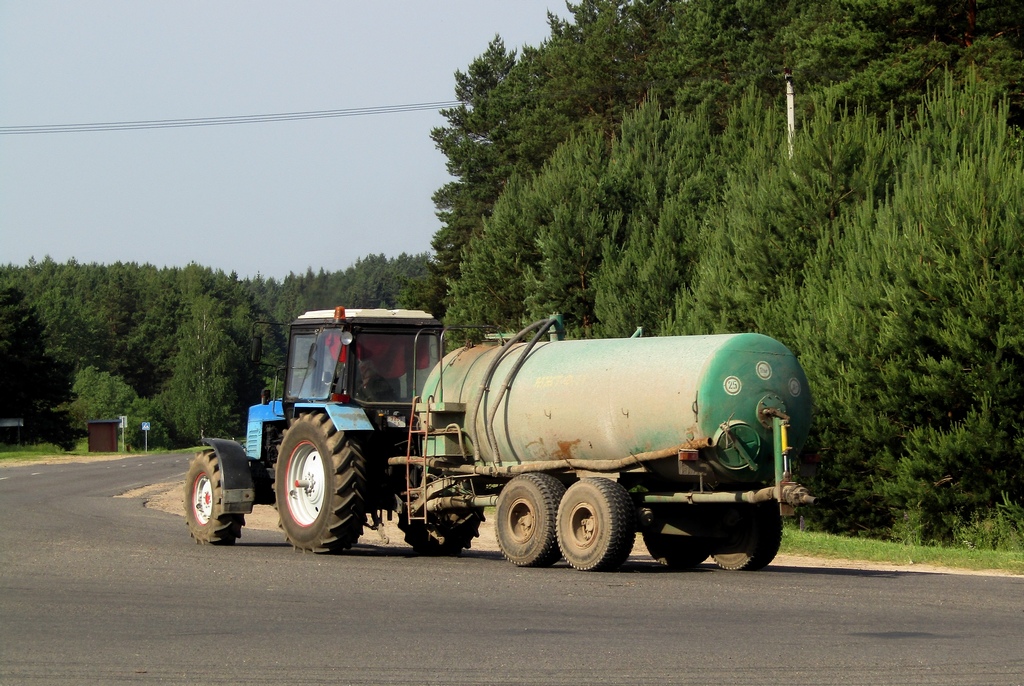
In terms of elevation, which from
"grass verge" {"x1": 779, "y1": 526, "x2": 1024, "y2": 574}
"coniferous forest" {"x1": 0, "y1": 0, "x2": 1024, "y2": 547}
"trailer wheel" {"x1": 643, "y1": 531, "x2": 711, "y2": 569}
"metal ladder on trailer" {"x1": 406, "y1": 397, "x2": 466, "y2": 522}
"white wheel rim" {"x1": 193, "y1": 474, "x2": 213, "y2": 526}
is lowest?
"grass verge" {"x1": 779, "y1": 526, "x2": 1024, "y2": 574}

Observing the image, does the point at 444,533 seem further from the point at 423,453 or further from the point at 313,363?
the point at 313,363

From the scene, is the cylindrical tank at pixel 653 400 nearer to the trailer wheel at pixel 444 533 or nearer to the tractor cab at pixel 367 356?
the trailer wheel at pixel 444 533

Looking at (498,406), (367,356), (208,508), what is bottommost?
(208,508)

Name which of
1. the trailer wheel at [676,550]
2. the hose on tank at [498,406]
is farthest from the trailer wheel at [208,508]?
the trailer wheel at [676,550]

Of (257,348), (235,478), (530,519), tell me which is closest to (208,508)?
(235,478)

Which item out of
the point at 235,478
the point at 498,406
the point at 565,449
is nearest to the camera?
the point at 565,449

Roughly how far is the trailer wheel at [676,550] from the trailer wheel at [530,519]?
1.47 m

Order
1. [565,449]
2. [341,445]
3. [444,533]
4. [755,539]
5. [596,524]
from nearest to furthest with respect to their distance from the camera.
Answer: [596,524]
[755,539]
[565,449]
[341,445]
[444,533]

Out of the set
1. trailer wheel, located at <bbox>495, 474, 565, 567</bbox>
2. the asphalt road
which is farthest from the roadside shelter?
trailer wheel, located at <bbox>495, 474, 565, 567</bbox>

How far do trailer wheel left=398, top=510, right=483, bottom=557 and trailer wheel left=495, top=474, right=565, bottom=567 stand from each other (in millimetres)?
1921

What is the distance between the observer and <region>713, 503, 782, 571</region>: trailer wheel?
13594 mm

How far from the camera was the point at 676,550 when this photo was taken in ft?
48.2

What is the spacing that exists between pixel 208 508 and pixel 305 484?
6.75 feet

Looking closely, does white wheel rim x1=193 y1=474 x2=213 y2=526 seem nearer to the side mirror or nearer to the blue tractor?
the blue tractor
